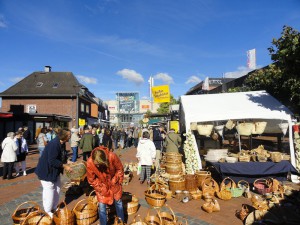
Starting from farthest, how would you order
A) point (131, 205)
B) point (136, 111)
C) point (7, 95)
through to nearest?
point (136, 111)
point (7, 95)
point (131, 205)

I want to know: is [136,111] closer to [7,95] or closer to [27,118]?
[7,95]

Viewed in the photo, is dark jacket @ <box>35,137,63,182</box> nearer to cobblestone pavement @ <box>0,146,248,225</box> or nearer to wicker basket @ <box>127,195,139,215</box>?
cobblestone pavement @ <box>0,146,248,225</box>

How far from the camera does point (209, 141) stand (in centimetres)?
1041

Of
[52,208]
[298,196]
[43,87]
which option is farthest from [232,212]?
[43,87]

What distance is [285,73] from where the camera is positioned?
9.34m

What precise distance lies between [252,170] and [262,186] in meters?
0.50

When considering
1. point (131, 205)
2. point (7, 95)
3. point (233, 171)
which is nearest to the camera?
point (131, 205)

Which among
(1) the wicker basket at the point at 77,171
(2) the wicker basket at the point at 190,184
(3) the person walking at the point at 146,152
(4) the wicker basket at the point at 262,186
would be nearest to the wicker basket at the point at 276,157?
(4) the wicker basket at the point at 262,186

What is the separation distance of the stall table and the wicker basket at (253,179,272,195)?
0.19 metres

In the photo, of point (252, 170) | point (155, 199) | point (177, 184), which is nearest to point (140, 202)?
point (155, 199)

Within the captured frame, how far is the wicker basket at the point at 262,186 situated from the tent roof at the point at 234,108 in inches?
81.0

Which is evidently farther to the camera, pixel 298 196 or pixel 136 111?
pixel 136 111

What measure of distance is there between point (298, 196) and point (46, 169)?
5.76 metres

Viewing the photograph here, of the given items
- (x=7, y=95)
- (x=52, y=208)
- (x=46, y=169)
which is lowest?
(x=52, y=208)
